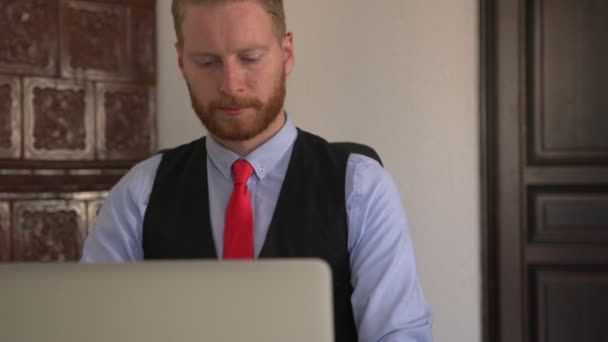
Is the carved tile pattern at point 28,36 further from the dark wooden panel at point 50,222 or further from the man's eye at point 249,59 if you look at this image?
the man's eye at point 249,59

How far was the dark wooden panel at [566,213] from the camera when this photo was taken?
122 inches

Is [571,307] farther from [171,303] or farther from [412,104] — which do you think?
[171,303]

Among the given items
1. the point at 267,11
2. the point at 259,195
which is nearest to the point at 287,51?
the point at 267,11

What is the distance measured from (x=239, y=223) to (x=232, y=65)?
11.1 inches

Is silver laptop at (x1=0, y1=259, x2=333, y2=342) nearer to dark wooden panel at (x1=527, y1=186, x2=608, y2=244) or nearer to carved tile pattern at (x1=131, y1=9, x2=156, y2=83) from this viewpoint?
carved tile pattern at (x1=131, y1=9, x2=156, y2=83)

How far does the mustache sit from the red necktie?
A: 0.16 metres

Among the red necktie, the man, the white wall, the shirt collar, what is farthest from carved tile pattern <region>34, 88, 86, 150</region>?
the red necktie

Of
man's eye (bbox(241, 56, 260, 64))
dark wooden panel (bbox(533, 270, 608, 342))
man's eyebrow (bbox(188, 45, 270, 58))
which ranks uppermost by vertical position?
man's eyebrow (bbox(188, 45, 270, 58))

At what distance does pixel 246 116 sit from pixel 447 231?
6.34ft

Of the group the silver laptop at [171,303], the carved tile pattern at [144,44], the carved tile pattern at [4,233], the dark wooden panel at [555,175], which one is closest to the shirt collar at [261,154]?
the silver laptop at [171,303]

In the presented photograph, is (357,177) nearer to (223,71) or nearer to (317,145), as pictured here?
(317,145)

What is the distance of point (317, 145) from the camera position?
4.88ft

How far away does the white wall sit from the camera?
9.96 ft

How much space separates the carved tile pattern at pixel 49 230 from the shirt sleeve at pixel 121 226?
136cm
